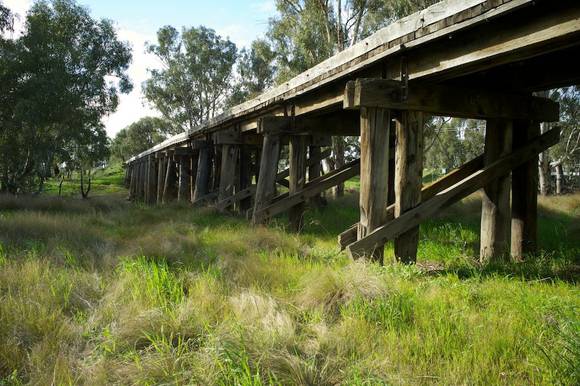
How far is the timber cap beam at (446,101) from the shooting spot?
12.5ft

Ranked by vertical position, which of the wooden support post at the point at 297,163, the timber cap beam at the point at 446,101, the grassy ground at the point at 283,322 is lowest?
the grassy ground at the point at 283,322

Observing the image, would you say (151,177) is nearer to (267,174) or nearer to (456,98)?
(267,174)

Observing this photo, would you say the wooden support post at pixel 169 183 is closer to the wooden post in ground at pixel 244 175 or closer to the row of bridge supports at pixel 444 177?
the wooden post in ground at pixel 244 175

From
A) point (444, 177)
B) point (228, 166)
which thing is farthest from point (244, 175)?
point (444, 177)

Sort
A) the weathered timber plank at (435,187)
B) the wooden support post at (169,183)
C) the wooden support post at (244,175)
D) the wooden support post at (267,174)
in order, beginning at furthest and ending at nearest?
the wooden support post at (169,183)
the wooden support post at (244,175)
the wooden support post at (267,174)
the weathered timber plank at (435,187)

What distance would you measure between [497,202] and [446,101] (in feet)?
4.40

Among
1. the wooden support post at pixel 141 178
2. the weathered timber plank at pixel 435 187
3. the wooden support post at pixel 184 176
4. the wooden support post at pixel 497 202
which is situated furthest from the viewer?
the wooden support post at pixel 141 178

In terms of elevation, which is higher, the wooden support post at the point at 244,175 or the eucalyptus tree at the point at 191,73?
the eucalyptus tree at the point at 191,73

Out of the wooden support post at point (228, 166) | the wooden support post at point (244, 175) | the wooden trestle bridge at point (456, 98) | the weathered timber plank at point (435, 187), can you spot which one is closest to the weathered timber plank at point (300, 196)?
the wooden trestle bridge at point (456, 98)

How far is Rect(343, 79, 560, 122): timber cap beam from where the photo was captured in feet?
12.5

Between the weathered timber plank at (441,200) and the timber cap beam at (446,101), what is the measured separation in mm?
408

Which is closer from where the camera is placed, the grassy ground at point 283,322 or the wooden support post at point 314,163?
the grassy ground at point 283,322

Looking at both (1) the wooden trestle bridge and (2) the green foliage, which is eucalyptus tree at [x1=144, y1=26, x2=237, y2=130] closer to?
(2) the green foliage

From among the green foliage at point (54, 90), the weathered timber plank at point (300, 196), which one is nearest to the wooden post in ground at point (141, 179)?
the green foliage at point (54, 90)
